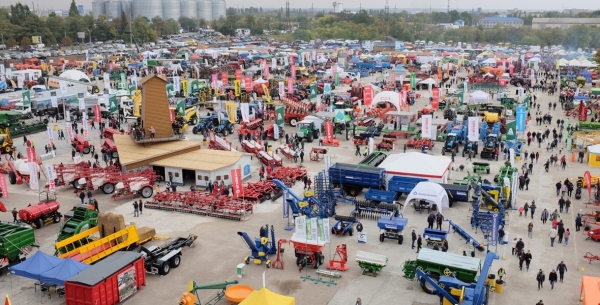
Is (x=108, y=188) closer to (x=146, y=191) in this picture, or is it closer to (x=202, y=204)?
(x=146, y=191)

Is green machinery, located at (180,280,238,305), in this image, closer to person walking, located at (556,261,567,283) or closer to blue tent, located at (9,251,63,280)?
blue tent, located at (9,251,63,280)

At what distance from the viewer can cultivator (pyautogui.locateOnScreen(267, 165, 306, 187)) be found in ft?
86.4

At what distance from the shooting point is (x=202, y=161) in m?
27.2

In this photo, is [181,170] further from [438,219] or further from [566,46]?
[566,46]

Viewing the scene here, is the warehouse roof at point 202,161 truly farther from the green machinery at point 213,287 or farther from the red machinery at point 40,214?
the green machinery at point 213,287

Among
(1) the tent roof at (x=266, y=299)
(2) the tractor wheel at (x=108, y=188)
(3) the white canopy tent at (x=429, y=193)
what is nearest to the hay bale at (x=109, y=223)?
(1) the tent roof at (x=266, y=299)

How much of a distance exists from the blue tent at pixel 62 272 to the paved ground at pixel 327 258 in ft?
2.65

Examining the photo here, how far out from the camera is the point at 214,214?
73.5ft

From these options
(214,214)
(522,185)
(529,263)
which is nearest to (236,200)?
(214,214)

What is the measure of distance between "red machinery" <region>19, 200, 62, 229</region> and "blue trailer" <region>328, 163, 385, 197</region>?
11513mm

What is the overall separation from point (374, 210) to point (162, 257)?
8.85 metres

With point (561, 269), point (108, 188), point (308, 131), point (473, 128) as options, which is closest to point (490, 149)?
point (473, 128)

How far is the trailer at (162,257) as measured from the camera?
1719 cm

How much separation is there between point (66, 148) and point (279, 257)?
2199 centimetres
